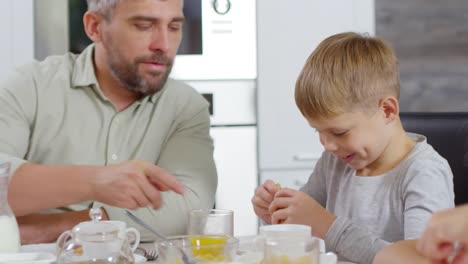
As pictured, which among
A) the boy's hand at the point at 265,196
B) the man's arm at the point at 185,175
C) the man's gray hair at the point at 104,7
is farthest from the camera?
the man's gray hair at the point at 104,7

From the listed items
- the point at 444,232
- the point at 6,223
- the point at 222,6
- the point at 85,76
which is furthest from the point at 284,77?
the point at 444,232

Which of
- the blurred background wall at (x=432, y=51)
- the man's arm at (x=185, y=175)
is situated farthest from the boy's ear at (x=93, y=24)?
the blurred background wall at (x=432, y=51)

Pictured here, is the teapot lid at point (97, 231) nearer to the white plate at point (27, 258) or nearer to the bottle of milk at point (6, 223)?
the white plate at point (27, 258)

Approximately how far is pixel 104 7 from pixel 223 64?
941 mm

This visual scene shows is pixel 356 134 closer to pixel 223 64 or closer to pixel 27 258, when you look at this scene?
pixel 27 258

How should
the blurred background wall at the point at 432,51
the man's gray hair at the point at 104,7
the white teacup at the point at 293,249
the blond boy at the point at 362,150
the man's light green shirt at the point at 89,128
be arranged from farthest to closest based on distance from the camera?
the blurred background wall at the point at 432,51
the man's gray hair at the point at 104,7
the man's light green shirt at the point at 89,128
the blond boy at the point at 362,150
the white teacup at the point at 293,249

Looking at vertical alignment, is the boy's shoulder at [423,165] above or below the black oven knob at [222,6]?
below

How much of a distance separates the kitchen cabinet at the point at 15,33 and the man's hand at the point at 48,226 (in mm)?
1234

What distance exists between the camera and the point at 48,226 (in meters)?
1.71

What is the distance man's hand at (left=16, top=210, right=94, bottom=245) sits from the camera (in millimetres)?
1705

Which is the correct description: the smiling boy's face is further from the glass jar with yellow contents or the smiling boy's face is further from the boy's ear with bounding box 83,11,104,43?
the boy's ear with bounding box 83,11,104,43

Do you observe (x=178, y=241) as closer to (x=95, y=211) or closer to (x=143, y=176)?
(x=95, y=211)

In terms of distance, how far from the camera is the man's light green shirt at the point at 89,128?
1929 millimetres

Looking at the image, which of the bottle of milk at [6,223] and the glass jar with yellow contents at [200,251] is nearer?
the glass jar with yellow contents at [200,251]
